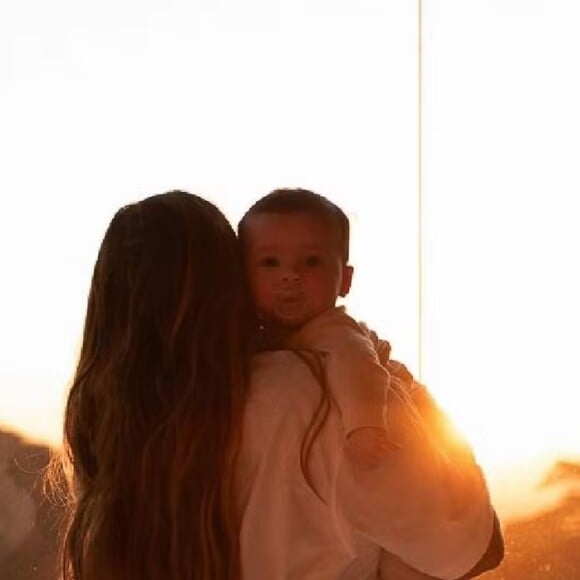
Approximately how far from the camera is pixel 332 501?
0.80m

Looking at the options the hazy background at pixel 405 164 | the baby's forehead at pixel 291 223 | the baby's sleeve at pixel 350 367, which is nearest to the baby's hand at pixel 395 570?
the baby's sleeve at pixel 350 367

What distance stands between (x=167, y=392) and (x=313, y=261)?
0.15 m

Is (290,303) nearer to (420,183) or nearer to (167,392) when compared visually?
(167,392)

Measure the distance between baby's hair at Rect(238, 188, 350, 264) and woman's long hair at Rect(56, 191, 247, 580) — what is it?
52 mm

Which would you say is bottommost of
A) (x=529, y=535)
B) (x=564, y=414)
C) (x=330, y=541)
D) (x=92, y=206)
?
(x=529, y=535)

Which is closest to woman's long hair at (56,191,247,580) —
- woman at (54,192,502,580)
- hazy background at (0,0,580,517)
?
woman at (54,192,502,580)

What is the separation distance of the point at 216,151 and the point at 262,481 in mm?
717

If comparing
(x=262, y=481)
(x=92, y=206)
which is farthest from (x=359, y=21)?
(x=262, y=481)

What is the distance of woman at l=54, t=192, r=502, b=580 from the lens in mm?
799

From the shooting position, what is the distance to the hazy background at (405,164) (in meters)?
1.45

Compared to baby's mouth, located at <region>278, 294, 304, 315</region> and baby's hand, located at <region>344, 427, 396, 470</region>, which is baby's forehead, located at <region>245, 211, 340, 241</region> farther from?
baby's hand, located at <region>344, 427, 396, 470</region>

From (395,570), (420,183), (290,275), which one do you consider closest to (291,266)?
(290,275)

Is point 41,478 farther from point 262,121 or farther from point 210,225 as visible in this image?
point 210,225

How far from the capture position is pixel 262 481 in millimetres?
816
